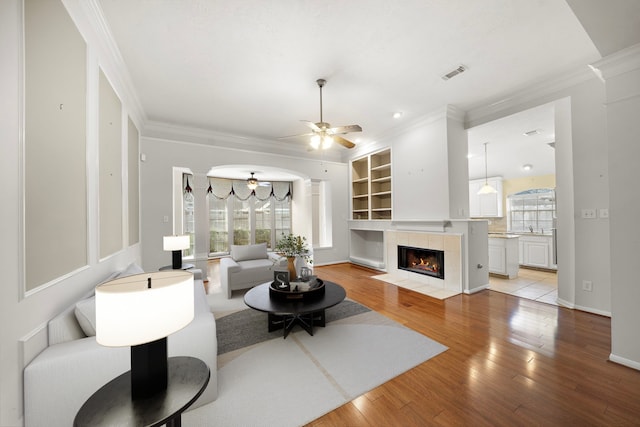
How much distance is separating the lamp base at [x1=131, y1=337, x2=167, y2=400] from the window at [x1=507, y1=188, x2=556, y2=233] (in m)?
7.56

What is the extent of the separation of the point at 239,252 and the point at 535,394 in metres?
4.18

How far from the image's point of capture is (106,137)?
238 cm

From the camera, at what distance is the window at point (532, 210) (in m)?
5.86

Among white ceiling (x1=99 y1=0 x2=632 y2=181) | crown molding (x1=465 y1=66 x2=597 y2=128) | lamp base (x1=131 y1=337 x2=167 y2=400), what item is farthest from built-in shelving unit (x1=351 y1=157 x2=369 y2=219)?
lamp base (x1=131 y1=337 x2=167 y2=400)

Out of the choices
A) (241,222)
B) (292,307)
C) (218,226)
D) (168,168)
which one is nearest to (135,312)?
(292,307)

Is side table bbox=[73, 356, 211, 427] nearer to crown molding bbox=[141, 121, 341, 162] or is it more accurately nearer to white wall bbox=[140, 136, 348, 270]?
white wall bbox=[140, 136, 348, 270]

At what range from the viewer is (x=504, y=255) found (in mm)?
4668

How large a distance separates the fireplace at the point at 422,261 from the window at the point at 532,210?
11.1ft

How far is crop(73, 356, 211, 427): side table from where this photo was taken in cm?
94

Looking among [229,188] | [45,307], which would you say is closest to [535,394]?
[45,307]

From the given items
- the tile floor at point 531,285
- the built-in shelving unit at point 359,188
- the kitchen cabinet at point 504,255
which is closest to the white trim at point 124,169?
the built-in shelving unit at point 359,188

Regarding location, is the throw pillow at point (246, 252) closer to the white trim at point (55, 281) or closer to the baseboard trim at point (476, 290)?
the white trim at point (55, 281)

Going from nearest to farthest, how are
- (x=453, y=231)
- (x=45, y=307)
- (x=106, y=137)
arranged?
(x=45, y=307), (x=106, y=137), (x=453, y=231)

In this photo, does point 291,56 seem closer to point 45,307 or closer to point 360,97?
point 360,97
